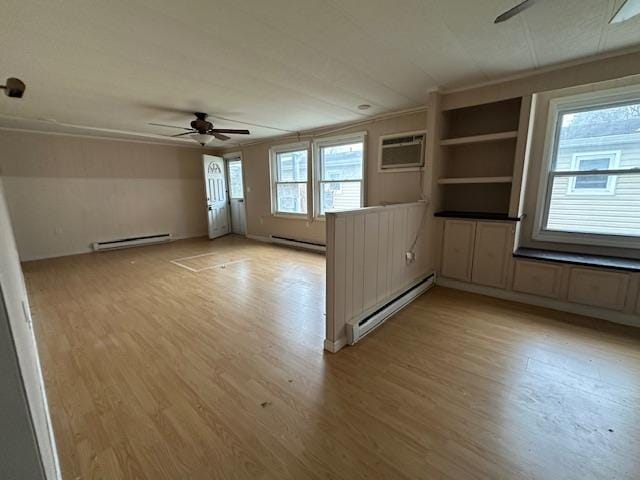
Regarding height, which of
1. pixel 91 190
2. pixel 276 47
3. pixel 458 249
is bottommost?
pixel 458 249

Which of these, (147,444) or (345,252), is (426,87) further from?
(147,444)

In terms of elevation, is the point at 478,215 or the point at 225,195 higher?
the point at 225,195

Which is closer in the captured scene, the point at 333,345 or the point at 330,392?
the point at 330,392

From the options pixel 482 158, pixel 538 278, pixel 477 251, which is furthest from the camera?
pixel 482 158

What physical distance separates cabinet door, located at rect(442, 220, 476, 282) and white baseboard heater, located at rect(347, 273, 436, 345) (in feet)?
1.01

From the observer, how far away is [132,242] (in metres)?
6.12

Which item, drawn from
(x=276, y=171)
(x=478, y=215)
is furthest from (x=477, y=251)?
(x=276, y=171)

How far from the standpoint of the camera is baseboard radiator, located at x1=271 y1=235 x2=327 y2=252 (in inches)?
215

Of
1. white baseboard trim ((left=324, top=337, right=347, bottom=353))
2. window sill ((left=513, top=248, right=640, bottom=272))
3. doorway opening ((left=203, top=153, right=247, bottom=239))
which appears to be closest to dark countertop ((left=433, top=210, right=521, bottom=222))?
window sill ((left=513, top=248, right=640, bottom=272))

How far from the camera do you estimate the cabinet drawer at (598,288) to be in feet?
8.46

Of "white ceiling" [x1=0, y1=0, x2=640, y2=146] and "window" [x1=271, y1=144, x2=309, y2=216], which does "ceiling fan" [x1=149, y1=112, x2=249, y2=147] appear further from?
"window" [x1=271, y1=144, x2=309, y2=216]

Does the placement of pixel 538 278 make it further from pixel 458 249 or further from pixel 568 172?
pixel 568 172

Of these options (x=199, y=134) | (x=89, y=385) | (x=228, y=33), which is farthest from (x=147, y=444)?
(x=199, y=134)

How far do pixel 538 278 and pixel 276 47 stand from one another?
3.48m
